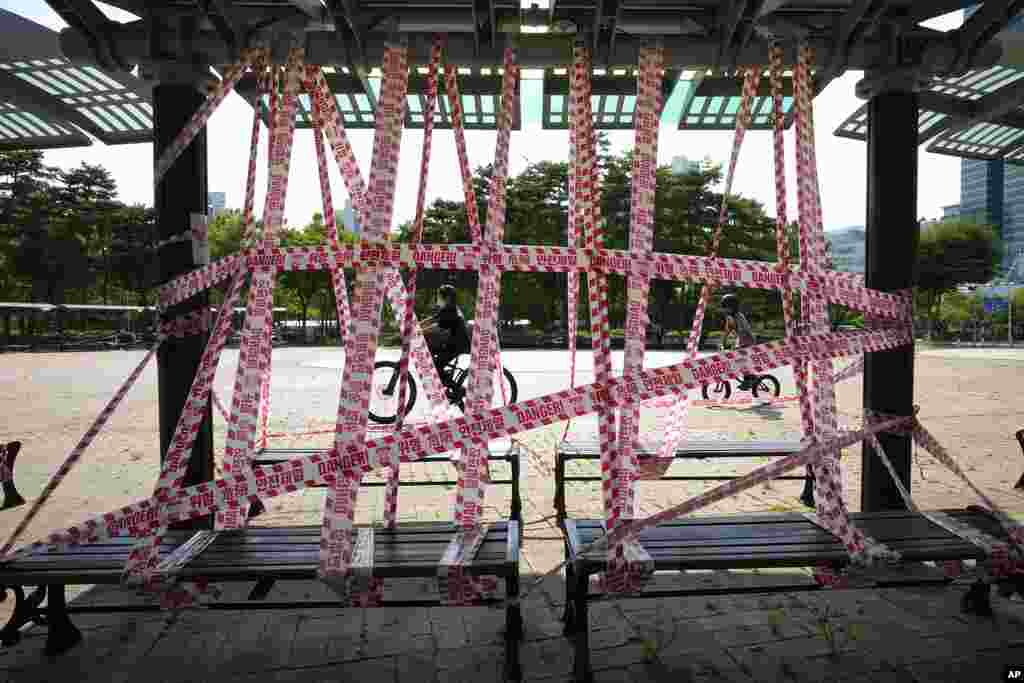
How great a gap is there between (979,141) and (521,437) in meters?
5.72

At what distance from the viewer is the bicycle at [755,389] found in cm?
1222

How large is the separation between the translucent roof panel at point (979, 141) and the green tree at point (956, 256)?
54183 millimetres

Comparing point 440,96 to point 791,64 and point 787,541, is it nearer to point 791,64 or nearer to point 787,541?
point 791,64

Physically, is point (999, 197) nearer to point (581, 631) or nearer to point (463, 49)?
point (463, 49)

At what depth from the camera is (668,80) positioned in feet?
14.4

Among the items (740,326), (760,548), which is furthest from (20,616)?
(740,326)

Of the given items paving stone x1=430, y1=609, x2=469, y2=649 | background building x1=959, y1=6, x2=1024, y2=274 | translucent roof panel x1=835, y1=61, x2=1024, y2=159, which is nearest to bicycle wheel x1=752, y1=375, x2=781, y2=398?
translucent roof panel x1=835, y1=61, x2=1024, y2=159

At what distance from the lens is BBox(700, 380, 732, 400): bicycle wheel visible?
→ 1233 centimetres

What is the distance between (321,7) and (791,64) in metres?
2.61

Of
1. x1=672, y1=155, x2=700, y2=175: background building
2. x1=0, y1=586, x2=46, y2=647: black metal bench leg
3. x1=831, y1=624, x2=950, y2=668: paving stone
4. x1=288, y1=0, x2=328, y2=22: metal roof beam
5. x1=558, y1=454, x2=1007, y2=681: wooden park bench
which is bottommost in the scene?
x1=831, y1=624, x2=950, y2=668: paving stone

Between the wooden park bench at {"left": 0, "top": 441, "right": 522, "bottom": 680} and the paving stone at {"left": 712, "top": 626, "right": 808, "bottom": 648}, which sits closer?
the wooden park bench at {"left": 0, "top": 441, "right": 522, "bottom": 680}

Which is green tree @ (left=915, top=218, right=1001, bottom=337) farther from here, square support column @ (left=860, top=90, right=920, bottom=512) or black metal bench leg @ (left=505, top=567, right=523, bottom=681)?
black metal bench leg @ (left=505, top=567, right=523, bottom=681)

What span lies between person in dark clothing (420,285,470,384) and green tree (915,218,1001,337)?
5366 cm

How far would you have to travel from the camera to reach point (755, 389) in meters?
12.1
